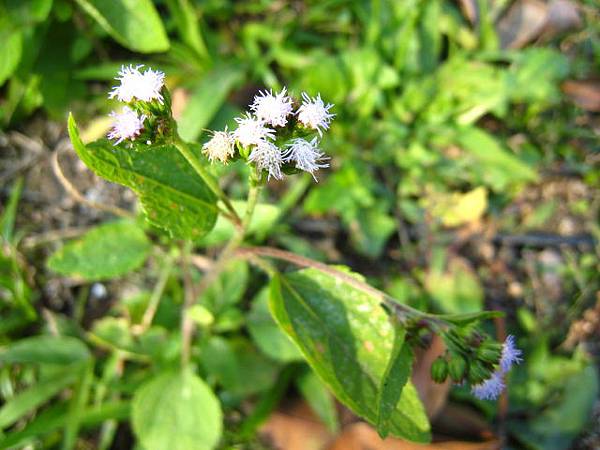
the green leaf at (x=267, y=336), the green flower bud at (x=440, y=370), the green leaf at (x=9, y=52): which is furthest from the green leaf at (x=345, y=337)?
the green leaf at (x=9, y=52)

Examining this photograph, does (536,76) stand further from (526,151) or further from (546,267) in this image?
(546,267)

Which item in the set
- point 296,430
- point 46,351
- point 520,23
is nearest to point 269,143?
point 296,430

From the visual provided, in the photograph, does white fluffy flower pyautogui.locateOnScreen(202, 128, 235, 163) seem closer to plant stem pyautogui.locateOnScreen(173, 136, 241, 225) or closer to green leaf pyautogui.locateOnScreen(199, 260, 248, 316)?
plant stem pyautogui.locateOnScreen(173, 136, 241, 225)

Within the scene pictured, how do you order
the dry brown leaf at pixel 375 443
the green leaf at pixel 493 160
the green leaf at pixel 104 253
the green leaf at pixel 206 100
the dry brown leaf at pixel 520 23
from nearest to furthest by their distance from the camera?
1. the green leaf at pixel 104 253
2. the dry brown leaf at pixel 375 443
3. the green leaf at pixel 206 100
4. the green leaf at pixel 493 160
5. the dry brown leaf at pixel 520 23

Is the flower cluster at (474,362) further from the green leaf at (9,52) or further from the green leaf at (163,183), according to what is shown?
the green leaf at (9,52)

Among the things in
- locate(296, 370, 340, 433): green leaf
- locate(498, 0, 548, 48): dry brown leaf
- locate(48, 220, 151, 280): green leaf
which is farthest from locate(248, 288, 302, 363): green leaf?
locate(498, 0, 548, 48): dry brown leaf

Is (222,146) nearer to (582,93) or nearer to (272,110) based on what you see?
(272,110)
